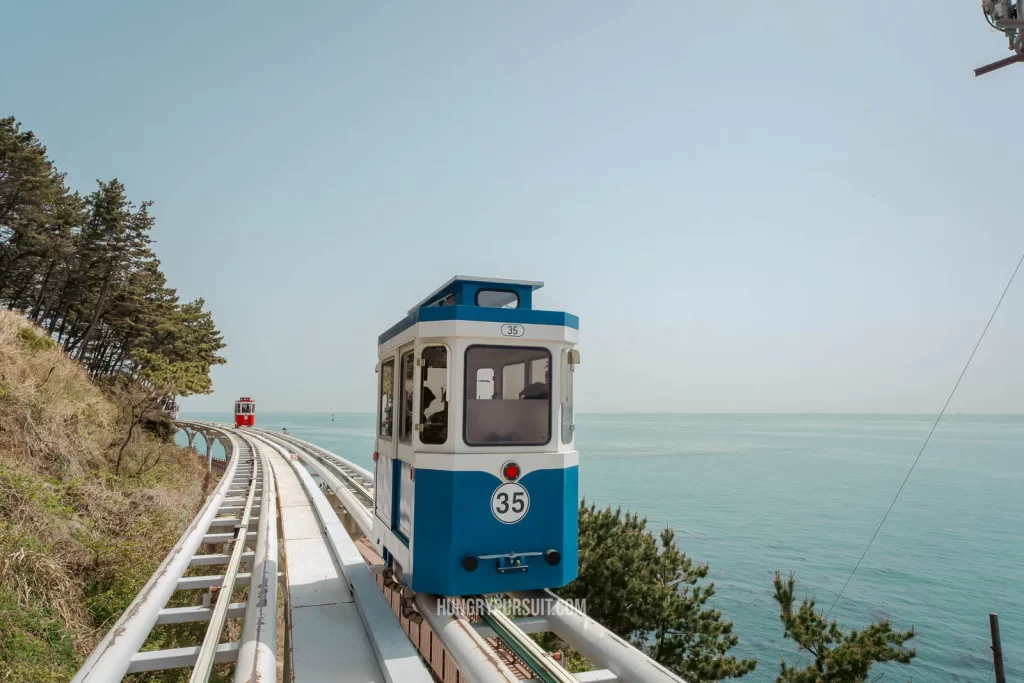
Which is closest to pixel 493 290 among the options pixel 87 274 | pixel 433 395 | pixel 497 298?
pixel 497 298

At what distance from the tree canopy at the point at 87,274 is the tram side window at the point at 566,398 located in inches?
1054

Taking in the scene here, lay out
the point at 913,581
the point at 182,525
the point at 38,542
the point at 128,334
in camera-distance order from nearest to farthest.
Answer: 1. the point at 38,542
2. the point at 182,525
3. the point at 128,334
4. the point at 913,581

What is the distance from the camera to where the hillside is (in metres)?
7.25

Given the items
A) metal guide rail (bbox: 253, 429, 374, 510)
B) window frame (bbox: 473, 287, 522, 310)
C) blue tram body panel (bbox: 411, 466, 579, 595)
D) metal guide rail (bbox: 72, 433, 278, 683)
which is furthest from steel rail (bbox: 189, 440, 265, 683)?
window frame (bbox: 473, 287, 522, 310)

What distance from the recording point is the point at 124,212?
102 ft

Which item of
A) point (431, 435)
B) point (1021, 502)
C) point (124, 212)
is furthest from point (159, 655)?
point (1021, 502)

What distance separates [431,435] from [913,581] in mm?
57733

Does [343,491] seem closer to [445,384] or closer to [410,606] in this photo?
[410,606]

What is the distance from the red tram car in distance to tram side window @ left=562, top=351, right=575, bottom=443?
187 feet

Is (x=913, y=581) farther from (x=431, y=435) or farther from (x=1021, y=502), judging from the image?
(x=431, y=435)

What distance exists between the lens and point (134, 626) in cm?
534

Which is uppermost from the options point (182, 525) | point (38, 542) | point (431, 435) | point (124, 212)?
point (124, 212)

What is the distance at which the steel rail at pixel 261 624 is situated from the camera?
15.8 feet

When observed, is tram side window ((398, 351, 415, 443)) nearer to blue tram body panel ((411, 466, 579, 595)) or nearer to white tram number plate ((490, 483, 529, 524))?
blue tram body panel ((411, 466, 579, 595))
